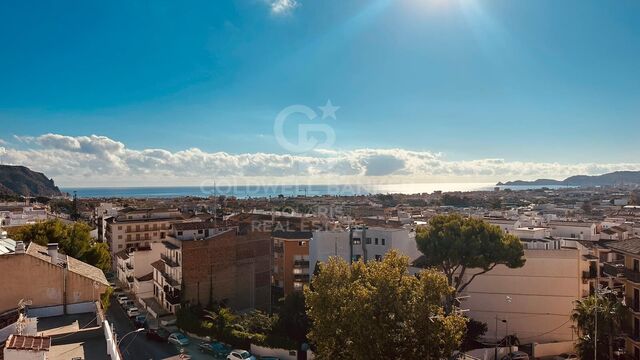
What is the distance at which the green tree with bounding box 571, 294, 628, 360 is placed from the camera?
25.5 meters

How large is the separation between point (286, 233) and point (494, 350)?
21.3 metres

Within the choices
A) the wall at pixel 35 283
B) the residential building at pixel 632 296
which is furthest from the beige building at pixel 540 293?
the wall at pixel 35 283

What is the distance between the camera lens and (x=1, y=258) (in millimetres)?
16672

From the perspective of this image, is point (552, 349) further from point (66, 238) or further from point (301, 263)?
point (66, 238)

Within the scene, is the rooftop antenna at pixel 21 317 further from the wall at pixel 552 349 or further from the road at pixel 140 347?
the wall at pixel 552 349

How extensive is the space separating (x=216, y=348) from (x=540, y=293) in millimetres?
23883

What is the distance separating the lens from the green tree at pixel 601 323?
83.8 feet

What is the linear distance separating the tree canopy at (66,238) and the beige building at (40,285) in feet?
57.2

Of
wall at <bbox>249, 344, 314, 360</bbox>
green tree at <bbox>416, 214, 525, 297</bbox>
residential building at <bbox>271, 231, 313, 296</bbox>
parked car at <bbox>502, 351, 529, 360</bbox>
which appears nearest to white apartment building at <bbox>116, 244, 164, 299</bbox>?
residential building at <bbox>271, 231, 313, 296</bbox>

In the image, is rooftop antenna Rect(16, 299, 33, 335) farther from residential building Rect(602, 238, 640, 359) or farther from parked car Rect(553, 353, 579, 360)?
parked car Rect(553, 353, 579, 360)

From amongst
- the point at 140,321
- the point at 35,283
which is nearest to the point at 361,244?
the point at 140,321

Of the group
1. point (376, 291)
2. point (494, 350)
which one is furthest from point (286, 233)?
point (376, 291)

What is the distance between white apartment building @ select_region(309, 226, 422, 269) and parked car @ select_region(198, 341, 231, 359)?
42.3ft

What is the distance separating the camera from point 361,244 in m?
43.5
